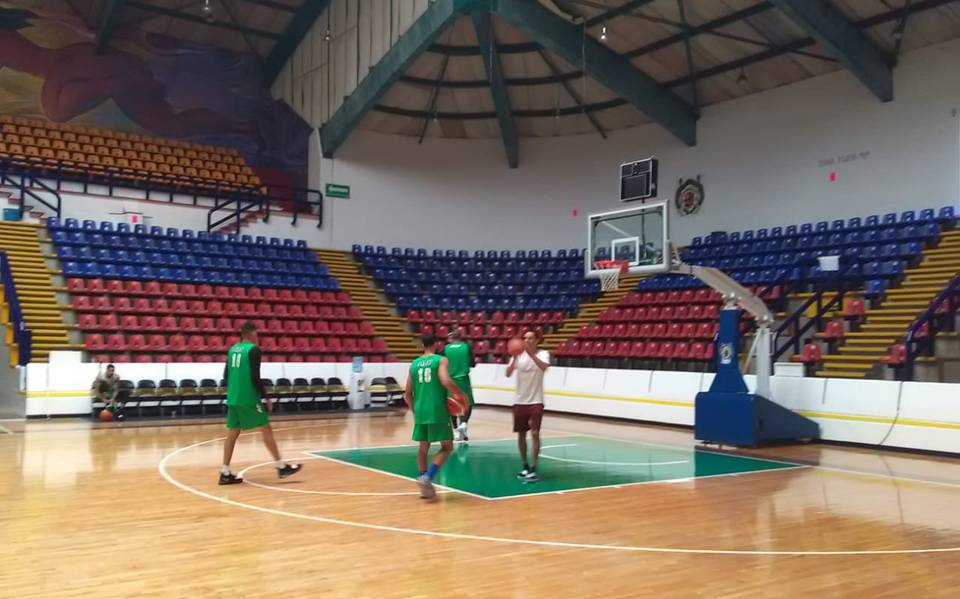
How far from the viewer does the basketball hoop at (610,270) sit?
529 inches

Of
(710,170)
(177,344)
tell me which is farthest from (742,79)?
(177,344)

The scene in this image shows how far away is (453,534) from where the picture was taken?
6.41 m

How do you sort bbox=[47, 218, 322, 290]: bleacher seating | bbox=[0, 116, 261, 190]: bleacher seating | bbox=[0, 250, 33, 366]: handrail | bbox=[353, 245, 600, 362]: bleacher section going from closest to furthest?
bbox=[0, 250, 33, 366]: handrail
bbox=[47, 218, 322, 290]: bleacher seating
bbox=[0, 116, 261, 190]: bleacher seating
bbox=[353, 245, 600, 362]: bleacher section

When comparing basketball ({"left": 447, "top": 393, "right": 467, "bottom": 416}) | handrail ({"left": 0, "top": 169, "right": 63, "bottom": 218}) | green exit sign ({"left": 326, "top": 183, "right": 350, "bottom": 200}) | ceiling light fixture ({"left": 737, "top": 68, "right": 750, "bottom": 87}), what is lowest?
basketball ({"left": 447, "top": 393, "right": 467, "bottom": 416})

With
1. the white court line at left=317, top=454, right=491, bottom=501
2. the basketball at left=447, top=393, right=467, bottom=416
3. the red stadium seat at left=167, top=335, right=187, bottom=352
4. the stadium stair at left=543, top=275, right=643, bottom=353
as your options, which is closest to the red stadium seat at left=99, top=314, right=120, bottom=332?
the red stadium seat at left=167, top=335, right=187, bottom=352

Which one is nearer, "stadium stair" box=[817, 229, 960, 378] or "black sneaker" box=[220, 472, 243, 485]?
"black sneaker" box=[220, 472, 243, 485]

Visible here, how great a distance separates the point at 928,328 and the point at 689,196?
11172 mm

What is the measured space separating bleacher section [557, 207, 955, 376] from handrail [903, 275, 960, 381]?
1.27 metres

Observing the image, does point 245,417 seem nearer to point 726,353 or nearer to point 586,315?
point 726,353

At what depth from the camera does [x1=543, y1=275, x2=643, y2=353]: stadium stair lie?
882 inches

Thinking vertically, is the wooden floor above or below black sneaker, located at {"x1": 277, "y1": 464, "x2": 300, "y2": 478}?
below

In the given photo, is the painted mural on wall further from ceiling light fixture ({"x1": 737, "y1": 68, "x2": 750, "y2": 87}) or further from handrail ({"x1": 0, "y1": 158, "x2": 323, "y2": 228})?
ceiling light fixture ({"x1": 737, "y1": 68, "x2": 750, "y2": 87})

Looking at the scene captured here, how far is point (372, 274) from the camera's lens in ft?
81.8

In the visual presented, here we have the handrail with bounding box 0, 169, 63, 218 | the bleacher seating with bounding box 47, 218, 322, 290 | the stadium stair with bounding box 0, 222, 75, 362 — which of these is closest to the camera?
the stadium stair with bounding box 0, 222, 75, 362
